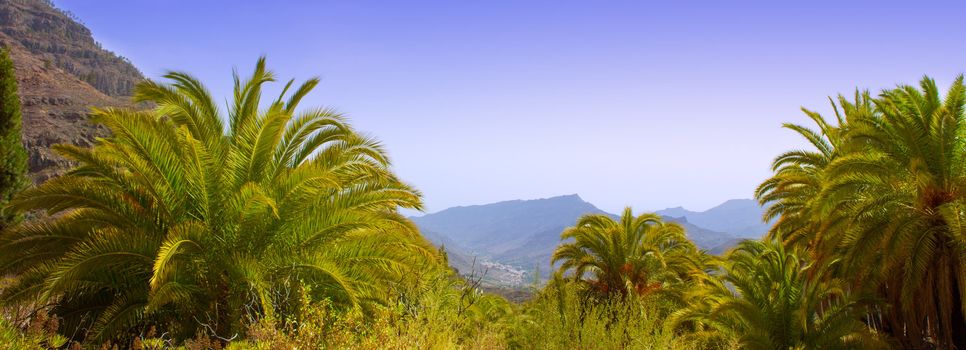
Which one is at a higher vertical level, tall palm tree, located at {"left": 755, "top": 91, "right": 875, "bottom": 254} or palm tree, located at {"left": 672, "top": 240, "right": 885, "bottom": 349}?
tall palm tree, located at {"left": 755, "top": 91, "right": 875, "bottom": 254}

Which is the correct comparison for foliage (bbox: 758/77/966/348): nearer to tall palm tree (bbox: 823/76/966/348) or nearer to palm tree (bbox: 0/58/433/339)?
tall palm tree (bbox: 823/76/966/348)

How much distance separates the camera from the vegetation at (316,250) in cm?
748

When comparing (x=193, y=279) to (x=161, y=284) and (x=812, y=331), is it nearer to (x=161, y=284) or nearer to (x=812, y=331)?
(x=161, y=284)

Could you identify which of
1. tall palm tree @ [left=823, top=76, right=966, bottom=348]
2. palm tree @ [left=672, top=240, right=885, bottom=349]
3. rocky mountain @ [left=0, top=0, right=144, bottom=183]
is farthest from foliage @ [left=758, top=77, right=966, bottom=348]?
rocky mountain @ [left=0, top=0, right=144, bottom=183]

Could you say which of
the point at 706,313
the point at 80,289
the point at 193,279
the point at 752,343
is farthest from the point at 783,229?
the point at 80,289

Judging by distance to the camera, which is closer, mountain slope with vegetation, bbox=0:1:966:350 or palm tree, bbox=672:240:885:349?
mountain slope with vegetation, bbox=0:1:966:350

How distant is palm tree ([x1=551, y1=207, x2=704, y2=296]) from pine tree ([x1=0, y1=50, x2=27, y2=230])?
19762 millimetres

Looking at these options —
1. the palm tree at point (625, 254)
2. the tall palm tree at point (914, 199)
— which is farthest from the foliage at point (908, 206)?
the palm tree at point (625, 254)

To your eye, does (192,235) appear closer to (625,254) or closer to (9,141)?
(625,254)

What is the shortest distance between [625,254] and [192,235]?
1607 cm

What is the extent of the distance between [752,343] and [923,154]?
564 cm

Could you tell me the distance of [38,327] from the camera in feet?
18.5

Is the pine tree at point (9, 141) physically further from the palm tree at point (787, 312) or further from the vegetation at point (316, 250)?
the palm tree at point (787, 312)

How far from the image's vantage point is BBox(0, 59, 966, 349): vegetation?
7480 millimetres
